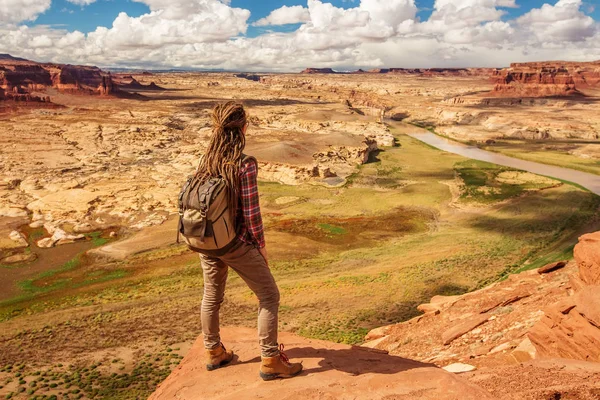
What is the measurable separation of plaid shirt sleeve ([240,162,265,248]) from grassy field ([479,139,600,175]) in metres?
60.7

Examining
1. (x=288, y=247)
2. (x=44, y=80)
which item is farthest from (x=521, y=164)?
(x=44, y=80)

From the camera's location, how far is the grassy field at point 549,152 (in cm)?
5634

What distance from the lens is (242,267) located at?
4.68 meters

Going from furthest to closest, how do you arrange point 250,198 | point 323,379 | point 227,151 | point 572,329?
1. point 572,329
2. point 323,379
3. point 227,151
4. point 250,198

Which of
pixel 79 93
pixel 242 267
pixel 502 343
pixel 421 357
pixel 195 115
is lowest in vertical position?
pixel 421 357

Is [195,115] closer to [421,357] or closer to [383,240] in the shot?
[383,240]

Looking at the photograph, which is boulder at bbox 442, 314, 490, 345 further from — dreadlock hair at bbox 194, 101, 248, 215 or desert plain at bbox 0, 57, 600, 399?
dreadlock hair at bbox 194, 101, 248, 215

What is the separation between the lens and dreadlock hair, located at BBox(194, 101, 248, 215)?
448cm

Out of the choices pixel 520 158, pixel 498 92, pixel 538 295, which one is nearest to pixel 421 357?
pixel 538 295

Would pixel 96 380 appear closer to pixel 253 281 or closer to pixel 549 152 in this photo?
pixel 253 281

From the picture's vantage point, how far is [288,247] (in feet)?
88.3

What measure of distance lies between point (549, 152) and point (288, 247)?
57.9 metres

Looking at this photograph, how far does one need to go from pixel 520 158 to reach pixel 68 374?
6710 cm

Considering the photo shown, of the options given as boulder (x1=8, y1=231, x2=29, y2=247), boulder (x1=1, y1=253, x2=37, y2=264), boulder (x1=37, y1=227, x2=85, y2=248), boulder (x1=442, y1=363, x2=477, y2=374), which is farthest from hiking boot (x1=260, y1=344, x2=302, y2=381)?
boulder (x1=8, y1=231, x2=29, y2=247)
